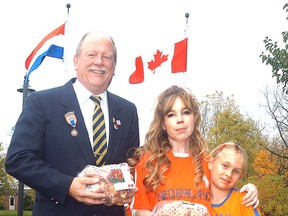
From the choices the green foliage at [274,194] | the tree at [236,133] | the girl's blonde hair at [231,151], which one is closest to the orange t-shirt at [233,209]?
the girl's blonde hair at [231,151]

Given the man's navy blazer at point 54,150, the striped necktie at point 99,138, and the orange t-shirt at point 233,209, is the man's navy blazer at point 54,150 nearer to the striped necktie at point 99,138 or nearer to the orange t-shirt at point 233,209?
→ the striped necktie at point 99,138

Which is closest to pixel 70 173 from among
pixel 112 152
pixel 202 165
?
pixel 112 152

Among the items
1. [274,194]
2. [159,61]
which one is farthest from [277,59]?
[274,194]

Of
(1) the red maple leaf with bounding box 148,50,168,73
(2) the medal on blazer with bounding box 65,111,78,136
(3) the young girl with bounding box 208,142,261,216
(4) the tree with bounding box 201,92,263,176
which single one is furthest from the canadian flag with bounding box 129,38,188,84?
(4) the tree with bounding box 201,92,263,176

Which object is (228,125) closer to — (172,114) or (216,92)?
(216,92)

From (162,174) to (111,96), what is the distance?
1.00m

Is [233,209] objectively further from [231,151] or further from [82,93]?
[82,93]

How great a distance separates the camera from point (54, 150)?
4055 mm

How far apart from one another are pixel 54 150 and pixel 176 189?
119 cm

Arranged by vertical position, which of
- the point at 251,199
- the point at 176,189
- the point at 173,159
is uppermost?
the point at 173,159

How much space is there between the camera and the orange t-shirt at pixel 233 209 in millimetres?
4363

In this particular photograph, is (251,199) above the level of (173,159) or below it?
below

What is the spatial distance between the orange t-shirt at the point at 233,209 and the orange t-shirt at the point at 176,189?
0.46ft

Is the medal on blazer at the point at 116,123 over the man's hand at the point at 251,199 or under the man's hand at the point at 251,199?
over
